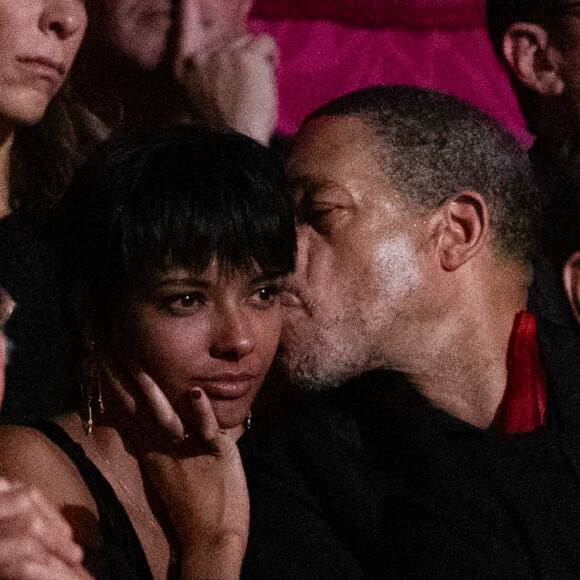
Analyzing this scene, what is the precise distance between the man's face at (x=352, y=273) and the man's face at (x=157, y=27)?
0.42 m

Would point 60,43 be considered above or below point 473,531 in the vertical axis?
above

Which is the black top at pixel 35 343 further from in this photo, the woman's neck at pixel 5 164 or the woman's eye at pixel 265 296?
the woman's eye at pixel 265 296

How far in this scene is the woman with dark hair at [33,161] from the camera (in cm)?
165

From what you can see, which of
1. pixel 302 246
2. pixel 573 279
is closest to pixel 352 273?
pixel 302 246

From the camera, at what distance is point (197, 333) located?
58.5 inches

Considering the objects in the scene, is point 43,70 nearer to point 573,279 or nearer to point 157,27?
point 157,27

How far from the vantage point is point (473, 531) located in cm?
158

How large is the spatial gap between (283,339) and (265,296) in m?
0.18

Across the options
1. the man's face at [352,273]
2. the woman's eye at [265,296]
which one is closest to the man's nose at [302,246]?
the man's face at [352,273]

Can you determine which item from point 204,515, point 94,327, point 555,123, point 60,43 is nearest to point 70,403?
point 94,327

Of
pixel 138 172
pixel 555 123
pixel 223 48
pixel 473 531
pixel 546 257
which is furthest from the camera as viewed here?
pixel 555 123

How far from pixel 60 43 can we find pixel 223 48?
13.3 inches

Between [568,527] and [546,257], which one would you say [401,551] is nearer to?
[568,527]

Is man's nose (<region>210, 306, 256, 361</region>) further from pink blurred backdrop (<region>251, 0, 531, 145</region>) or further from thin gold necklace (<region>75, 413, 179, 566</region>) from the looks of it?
pink blurred backdrop (<region>251, 0, 531, 145</region>)
